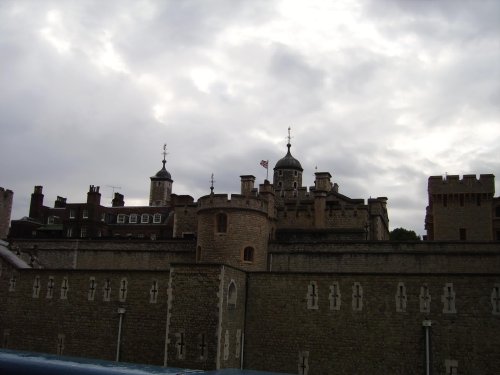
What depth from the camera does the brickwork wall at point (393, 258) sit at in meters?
31.8

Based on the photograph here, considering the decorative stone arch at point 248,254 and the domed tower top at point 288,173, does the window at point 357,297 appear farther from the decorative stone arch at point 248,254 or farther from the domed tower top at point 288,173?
the domed tower top at point 288,173

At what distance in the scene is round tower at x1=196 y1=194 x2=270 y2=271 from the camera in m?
33.7

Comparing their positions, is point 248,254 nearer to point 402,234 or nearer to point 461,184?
point 461,184

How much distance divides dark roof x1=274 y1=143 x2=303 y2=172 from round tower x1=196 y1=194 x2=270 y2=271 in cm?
2844

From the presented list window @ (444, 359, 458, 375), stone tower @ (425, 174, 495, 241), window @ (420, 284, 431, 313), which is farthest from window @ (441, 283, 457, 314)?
stone tower @ (425, 174, 495, 241)

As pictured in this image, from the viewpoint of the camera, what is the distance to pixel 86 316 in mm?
29875

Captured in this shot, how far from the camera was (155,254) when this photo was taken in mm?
39500

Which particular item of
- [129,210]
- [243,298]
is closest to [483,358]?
[243,298]

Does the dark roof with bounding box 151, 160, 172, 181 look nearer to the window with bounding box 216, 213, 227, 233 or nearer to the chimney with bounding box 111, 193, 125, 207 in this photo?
the chimney with bounding box 111, 193, 125, 207

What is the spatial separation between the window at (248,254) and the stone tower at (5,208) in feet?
71.0

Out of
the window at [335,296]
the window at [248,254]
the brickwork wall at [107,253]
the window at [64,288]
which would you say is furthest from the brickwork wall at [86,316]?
the window at [335,296]

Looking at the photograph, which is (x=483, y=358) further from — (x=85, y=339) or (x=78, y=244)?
(x=78, y=244)

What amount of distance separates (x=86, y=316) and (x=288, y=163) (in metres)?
37.1

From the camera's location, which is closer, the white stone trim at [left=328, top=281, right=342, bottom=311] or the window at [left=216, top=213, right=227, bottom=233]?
the white stone trim at [left=328, top=281, right=342, bottom=311]
